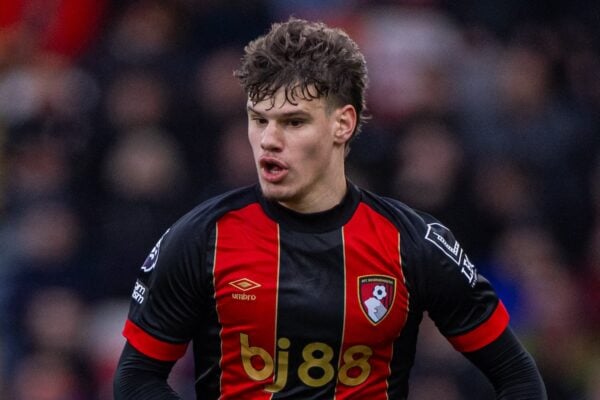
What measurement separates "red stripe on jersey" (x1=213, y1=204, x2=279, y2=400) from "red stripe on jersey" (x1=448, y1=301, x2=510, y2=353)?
68 cm

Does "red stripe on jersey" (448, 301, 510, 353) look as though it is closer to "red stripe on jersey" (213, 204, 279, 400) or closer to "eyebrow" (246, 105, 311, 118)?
"red stripe on jersey" (213, 204, 279, 400)

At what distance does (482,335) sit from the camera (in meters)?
4.36

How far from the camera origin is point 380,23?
27.4 ft

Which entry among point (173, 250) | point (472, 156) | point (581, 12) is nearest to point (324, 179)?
point (173, 250)

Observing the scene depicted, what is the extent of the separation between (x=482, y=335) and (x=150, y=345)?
1.13 metres

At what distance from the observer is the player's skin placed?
4.08 meters

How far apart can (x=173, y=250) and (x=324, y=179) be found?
0.57 metres

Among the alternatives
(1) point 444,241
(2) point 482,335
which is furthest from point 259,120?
(2) point 482,335

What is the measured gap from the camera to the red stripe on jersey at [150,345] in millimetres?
4176

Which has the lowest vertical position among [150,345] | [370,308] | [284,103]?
[150,345]

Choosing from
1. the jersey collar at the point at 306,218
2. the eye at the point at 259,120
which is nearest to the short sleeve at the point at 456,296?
the jersey collar at the point at 306,218

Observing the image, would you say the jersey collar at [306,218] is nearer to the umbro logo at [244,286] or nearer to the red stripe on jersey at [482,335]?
the umbro logo at [244,286]

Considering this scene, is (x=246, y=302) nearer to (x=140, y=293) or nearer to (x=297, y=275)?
(x=297, y=275)

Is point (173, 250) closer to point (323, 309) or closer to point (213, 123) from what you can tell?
point (323, 309)
